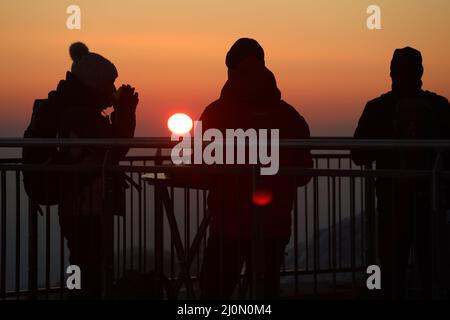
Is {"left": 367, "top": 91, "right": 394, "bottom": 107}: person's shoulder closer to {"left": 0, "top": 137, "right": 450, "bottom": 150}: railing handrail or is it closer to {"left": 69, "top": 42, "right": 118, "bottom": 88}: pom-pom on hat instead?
{"left": 0, "top": 137, "right": 450, "bottom": 150}: railing handrail

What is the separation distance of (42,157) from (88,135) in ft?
1.60

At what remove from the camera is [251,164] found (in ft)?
23.8

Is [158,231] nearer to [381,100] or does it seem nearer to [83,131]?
[83,131]

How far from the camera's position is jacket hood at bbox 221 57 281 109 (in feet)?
23.9

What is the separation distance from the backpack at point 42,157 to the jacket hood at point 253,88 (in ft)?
4.76

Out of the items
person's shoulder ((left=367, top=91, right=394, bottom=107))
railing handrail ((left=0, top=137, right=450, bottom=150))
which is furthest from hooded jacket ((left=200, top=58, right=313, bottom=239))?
person's shoulder ((left=367, top=91, right=394, bottom=107))

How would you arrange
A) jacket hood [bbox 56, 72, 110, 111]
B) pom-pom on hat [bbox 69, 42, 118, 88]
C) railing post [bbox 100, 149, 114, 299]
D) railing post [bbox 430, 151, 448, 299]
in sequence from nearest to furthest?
railing post [bbox 430, 151, 448, 299] < railing post [bbox 100, 149, 114, 299] < jacket hood [bbox 56, 72, 110, 111] < pom-pom on hat [bbox 69, 42, 118, 88]

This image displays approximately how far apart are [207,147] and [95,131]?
4.96ft

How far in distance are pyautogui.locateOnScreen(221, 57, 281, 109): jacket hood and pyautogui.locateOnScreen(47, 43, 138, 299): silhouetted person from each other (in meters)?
1.10

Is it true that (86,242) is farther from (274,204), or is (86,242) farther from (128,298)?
(274,204)

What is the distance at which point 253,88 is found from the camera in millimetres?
7289

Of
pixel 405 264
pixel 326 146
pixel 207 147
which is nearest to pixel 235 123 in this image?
pixel 207 147

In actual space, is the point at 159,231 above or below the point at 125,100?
below

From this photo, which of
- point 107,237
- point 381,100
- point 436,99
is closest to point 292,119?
point 107,237
